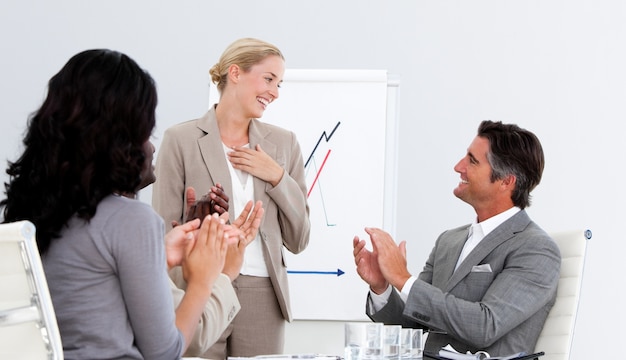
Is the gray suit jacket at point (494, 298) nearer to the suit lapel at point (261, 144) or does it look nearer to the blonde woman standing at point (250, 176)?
the blonde woman standing at point (250, 176)

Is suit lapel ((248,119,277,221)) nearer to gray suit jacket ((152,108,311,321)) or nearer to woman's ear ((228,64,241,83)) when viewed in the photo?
gray suit jacket ((152,108,311,321))

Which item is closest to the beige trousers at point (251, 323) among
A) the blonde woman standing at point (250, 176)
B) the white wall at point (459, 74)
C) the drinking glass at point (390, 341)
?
the blonde woman standing at point (250, 176)

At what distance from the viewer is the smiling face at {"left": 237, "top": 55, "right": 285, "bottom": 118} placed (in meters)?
3.07

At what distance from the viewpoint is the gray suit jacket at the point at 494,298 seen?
95.6 inches

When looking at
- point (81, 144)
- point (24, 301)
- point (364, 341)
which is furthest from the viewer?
point (364, 341)

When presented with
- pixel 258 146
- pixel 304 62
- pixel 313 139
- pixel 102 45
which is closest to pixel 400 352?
pixel 258 146

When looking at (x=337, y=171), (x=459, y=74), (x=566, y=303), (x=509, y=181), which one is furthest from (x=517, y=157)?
(x=459, y=74)

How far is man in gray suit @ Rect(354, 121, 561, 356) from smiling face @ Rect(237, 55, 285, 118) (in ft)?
2.37

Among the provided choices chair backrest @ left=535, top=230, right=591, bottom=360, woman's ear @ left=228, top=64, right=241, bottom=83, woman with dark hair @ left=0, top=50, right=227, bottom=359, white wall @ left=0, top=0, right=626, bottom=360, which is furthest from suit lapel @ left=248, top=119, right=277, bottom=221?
white wall @ left=0, top=0, right=626, bottom=360

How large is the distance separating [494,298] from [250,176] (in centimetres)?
96

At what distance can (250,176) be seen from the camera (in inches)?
119

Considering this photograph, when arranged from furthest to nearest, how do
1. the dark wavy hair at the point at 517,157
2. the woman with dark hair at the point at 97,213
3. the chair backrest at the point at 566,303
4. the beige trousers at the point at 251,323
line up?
the beige trousers at the point at 251,323
the dark wavy hair at the point at 517,157
the chair backrest at the point at 566,303
the woman with dark hair at the point at 97,213

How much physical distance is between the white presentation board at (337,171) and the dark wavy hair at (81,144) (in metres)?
2.46

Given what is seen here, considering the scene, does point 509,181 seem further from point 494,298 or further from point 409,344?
point 409,344
